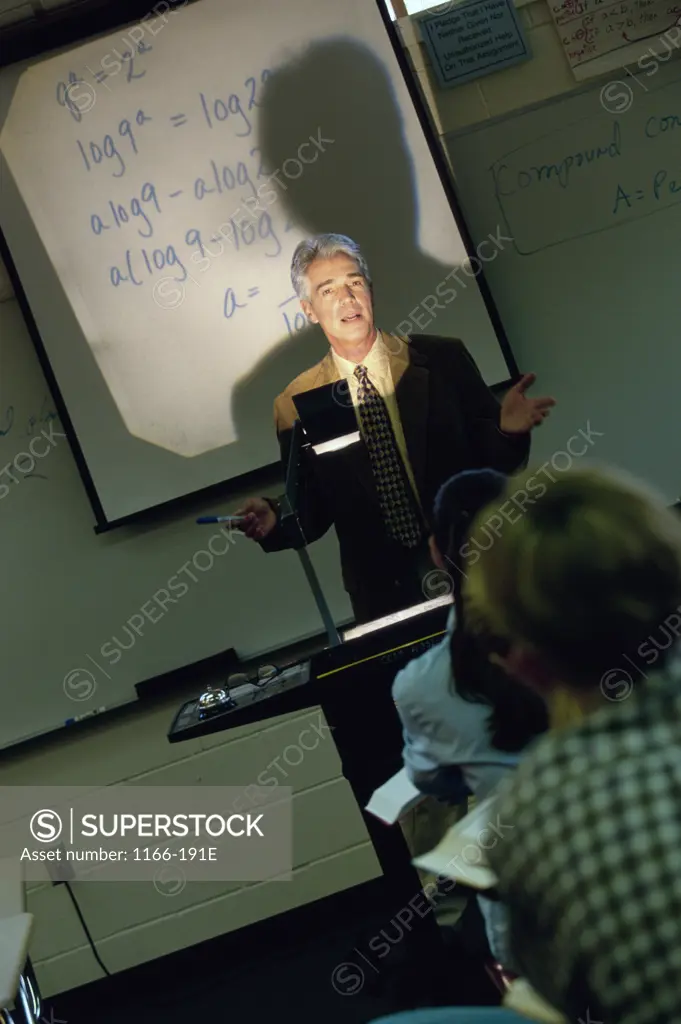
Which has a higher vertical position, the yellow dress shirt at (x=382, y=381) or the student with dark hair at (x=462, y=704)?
the yellow dress shirt at (x=382, y=381)

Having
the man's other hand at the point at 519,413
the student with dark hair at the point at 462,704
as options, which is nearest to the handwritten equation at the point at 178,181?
the man's other hand at the point at 519,413

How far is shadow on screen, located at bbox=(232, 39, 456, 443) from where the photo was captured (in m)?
2.10

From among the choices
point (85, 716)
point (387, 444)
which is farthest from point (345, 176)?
point (85, 716)

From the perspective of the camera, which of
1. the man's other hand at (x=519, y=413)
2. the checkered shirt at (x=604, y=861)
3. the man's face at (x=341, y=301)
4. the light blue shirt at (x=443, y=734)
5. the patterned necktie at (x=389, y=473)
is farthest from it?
the man's face at (x=341, y=301)

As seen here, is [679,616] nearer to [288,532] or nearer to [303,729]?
[288,532]

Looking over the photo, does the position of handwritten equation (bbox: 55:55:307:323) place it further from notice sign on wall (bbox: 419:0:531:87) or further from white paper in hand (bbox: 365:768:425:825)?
white paper in hand (bbox: 365:768:425:825)

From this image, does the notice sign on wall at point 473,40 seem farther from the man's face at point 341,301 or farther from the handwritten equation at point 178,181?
the man's face at point 341,301

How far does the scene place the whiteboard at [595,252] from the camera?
84.7 inches

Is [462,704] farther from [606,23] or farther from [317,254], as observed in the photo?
[606,23]

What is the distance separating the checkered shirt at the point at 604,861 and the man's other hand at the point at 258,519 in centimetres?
97

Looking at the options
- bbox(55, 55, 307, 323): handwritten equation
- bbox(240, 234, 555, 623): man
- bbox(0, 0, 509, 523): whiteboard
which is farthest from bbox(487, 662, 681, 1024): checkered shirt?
bbox(55, 55, 307, 323): handwritten equation

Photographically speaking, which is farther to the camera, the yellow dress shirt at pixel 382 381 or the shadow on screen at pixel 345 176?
the shadow on screen at pixel 345 176

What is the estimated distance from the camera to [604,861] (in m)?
0.72

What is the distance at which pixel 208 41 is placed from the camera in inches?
82.9
